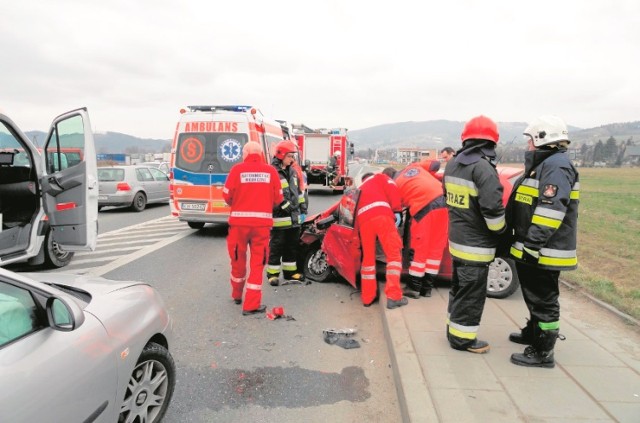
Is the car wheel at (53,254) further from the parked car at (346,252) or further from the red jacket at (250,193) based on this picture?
the parked car at (346,252)

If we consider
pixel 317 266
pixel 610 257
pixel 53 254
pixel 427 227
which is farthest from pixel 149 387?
pixel 610 257

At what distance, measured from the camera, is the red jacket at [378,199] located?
504 centimetres

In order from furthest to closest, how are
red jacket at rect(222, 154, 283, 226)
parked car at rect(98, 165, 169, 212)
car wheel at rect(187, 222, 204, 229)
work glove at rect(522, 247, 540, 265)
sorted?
parked car at rect(98, 165, 169, 212), car wheel at rect(187, 222, 204, 229), red jacket at rect(222, 154, 283, 226), work glove at rect(522, 247, 540, 265)

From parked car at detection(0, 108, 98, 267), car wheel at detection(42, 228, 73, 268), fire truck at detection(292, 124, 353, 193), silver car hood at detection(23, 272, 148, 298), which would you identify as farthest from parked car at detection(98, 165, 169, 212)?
silver car hood at detection(23, 272, 148, 298)

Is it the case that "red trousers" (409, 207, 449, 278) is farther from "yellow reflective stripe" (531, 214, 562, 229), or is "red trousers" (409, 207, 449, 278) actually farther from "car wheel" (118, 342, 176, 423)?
"car wheel" (118, 342, 176, 423)

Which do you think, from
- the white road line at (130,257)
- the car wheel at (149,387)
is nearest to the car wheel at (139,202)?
the white road line at (130,257)

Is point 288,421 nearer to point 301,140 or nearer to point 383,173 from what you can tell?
point 383,173

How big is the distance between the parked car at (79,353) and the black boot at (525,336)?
286 cm

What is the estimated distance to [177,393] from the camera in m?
3.37

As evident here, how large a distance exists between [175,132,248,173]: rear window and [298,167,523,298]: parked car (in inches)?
154

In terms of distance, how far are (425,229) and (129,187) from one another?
11.6 m

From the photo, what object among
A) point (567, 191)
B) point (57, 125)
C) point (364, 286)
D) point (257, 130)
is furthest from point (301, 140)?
point (567, 191)

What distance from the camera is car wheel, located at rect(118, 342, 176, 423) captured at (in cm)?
262

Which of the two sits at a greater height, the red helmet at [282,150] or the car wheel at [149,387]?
the red helmet at [282,150]
